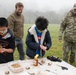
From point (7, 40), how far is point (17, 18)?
1.89 metres

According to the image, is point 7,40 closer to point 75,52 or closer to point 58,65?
point 58,65

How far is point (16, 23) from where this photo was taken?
564 centimetres

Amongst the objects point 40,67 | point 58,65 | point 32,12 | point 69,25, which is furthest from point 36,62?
point 32,12

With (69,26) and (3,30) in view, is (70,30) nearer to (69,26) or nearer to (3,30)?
(69,26)

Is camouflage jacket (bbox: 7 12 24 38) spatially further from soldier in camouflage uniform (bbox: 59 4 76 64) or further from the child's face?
the child's face

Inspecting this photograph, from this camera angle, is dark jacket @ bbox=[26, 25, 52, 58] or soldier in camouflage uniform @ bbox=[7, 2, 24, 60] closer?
dark jacket @ bbox=[26, 25, 52, 58]

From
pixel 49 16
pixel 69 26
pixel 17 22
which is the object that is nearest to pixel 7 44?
pixel 17 22

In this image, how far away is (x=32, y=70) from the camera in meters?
3.52

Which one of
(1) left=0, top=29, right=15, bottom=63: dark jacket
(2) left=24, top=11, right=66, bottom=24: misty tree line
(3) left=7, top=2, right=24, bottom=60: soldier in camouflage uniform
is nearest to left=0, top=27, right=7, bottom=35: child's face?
(1) left=0, top=29, right=15, bottom=63: dark jacket

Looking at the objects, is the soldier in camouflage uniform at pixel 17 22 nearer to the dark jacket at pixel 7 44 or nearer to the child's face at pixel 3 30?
the dark jacket at pixel 7 44

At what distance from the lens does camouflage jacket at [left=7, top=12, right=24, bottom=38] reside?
5.55 metres

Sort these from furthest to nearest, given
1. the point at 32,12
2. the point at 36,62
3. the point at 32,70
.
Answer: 1. the point at 32,12
2. the point at 36,62
3. the point at 32,70

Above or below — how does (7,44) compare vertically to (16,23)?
below

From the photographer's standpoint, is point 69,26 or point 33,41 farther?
point 69,26
